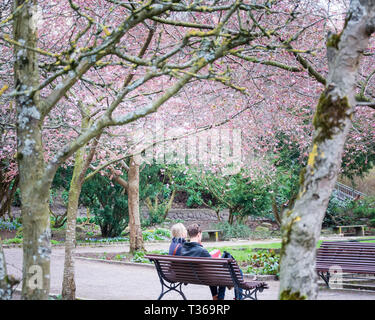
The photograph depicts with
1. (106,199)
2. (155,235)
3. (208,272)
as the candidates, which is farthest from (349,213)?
(208,272)

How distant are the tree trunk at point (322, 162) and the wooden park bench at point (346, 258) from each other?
558cm

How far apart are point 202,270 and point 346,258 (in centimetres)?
368

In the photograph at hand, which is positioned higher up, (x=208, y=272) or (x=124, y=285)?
(x=208, y=272)

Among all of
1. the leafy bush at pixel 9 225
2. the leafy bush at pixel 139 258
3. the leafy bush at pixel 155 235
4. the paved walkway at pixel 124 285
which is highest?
the leafy bush at pixel 9 225

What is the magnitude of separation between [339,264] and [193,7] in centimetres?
619

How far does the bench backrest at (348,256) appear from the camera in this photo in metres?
9.11

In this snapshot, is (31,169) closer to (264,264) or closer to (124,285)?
(124,285)

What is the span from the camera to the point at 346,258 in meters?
9.46

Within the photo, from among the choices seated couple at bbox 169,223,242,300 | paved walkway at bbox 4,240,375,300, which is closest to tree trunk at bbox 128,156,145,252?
paved walkway at bbox 4,240,375,300

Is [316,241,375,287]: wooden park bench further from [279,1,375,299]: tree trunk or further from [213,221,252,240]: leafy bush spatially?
[213,221,252,240]: leafy bush

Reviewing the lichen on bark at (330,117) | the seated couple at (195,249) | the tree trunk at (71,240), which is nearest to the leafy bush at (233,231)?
the tree trunk at (71,240)

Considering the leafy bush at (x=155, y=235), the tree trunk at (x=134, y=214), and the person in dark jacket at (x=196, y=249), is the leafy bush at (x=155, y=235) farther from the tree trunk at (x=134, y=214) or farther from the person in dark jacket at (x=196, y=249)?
the person in dark jacket at (x=196, y=249)
